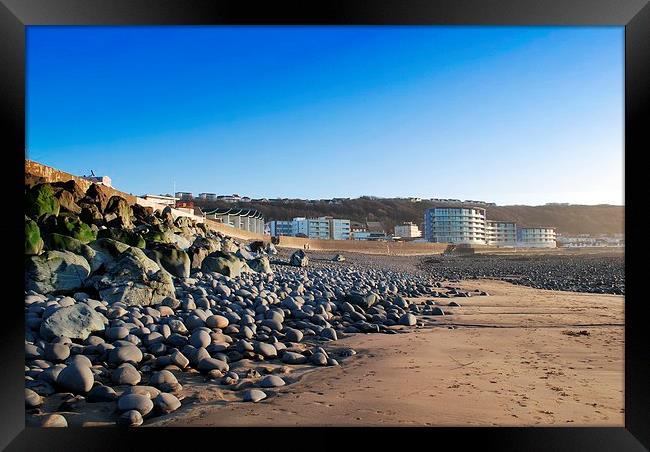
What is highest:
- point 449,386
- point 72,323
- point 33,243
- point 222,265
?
point 33,243

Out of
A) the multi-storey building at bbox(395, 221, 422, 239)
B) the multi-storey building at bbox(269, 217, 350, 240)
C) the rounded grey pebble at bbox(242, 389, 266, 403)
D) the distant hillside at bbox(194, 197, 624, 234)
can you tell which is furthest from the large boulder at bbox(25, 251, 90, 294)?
the multi-storey building at bbox(395, 221, 422, 239)

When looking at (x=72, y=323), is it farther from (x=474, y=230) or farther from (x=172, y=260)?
(x=474, y=230)

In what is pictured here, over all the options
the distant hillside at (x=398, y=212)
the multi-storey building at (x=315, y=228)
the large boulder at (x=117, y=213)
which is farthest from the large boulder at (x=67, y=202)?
the multi-storey building at (x=315, y=228)

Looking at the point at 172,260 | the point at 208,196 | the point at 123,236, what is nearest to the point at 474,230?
the point at 208,196

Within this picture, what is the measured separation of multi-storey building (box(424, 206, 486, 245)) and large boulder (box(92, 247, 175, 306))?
10.2 metres

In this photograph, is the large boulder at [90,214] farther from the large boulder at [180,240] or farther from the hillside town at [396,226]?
the hillside town at [396,226]

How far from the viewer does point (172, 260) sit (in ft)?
19.8

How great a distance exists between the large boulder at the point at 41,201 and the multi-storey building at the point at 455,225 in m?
10.0

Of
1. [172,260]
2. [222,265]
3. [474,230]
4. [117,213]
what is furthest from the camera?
[474,230]

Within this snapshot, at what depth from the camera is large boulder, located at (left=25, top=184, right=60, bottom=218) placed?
6.34m
